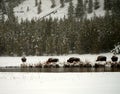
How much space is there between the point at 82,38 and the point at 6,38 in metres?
29.3

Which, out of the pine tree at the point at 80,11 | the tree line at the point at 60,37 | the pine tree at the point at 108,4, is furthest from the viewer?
the pine tree at the point at 80,11

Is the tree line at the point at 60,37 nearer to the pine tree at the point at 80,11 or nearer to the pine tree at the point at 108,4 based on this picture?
the pine tree at the point at 80,11

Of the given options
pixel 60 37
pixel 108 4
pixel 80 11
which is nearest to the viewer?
pixel 60 37

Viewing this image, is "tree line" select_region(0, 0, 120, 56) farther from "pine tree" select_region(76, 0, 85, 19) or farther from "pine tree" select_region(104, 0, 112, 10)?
"pine tree" select_region(104, 0, 112, 10)

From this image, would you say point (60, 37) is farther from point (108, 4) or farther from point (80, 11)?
point (80, 11)

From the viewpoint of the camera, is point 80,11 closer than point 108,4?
No

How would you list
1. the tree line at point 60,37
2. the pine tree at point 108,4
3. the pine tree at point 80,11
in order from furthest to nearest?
the pine tree at point 80,11
the pine tree at point 108,4
the tree line at point 60,37

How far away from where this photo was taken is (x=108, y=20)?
331ft

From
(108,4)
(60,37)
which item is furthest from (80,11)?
(60,37)

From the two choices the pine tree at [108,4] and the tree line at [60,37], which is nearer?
the tree line at [60,37]

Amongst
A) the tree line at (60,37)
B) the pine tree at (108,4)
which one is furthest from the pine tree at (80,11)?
the tree line at (60,37)

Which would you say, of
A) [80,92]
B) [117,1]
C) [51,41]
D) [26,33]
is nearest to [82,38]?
[51,41]

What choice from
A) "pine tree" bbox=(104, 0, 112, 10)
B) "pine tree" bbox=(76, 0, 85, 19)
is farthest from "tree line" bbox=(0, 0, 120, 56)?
"pine tree" bbox=(104, 0, 112, 10)

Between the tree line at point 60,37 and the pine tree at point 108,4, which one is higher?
the pine tree at point 108,4
